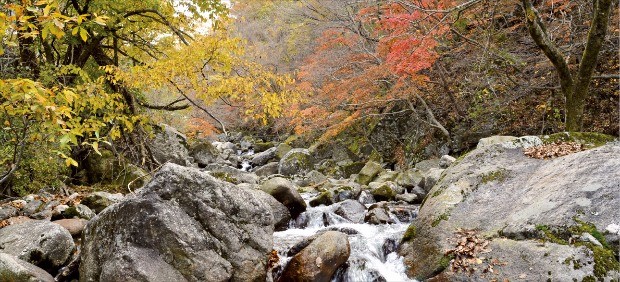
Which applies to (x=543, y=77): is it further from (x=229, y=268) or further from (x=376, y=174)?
(x=229, y=268)

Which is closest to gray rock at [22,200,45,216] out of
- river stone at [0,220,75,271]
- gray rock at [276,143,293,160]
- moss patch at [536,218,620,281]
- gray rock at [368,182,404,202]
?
river stone at [0,220,75,271]

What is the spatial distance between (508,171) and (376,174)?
8323mm

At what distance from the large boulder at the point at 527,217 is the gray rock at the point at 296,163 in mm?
12362

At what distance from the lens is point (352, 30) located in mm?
16781

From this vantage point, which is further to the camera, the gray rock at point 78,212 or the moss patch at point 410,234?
the gray rock at point 78,212

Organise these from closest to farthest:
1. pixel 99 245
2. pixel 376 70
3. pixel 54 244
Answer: pixel 99 245 < pixel 54 244 < pixel 376 70

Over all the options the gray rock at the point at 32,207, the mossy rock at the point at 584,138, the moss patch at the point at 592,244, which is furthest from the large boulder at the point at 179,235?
the mossy rock at the point at 584,138

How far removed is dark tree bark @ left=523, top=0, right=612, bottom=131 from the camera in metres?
6.04

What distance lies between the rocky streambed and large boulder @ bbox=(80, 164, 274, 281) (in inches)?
0.6

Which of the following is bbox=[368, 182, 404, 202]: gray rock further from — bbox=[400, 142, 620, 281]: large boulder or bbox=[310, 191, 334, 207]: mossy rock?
bbox=[400, 142, 620, 281]: large boulder

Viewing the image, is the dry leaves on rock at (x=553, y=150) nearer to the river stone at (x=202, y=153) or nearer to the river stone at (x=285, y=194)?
the river stone at (x=285, y=194)

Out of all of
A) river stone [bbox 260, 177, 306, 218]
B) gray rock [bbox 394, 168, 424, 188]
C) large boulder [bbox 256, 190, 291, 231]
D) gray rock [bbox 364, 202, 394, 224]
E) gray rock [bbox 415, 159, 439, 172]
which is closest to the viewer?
gray rock [bbox 364, 202, 394, 224]

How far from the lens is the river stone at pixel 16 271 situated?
4.44 meters

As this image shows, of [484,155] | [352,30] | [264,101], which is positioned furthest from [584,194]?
[352,30]
